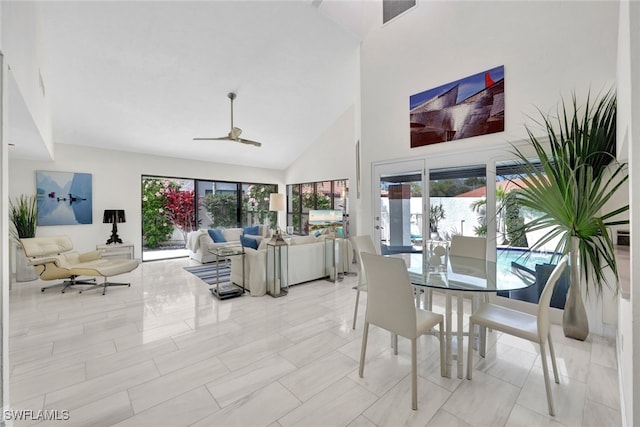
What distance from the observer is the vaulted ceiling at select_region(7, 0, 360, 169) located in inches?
129

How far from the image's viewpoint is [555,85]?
280 centimetres

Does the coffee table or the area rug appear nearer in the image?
the coffee table

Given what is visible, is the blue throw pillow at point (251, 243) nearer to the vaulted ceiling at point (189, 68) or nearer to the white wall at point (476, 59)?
the white wall at point (476, 59)

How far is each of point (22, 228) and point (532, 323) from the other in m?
7.21

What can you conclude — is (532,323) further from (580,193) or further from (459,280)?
(580,193)

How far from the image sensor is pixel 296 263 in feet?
14.3

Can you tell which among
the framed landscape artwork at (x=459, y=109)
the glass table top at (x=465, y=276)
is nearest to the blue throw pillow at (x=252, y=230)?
the framed landscape artwork at (x=459, y=109)

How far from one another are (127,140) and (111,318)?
161 inches

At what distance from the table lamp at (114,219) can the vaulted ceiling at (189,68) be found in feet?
4.79

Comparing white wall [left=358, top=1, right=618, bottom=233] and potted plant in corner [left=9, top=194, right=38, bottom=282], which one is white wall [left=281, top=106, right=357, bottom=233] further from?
potted plant in corner [left=9, top=194, right=38, bottom=282]

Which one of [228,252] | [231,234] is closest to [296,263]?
[228,252]

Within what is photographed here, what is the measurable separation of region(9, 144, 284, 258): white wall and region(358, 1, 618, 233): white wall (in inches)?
200

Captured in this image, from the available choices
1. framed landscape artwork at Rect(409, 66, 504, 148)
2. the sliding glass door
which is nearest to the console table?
the sliding glass door

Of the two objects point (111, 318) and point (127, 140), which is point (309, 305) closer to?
point (111, 318)
